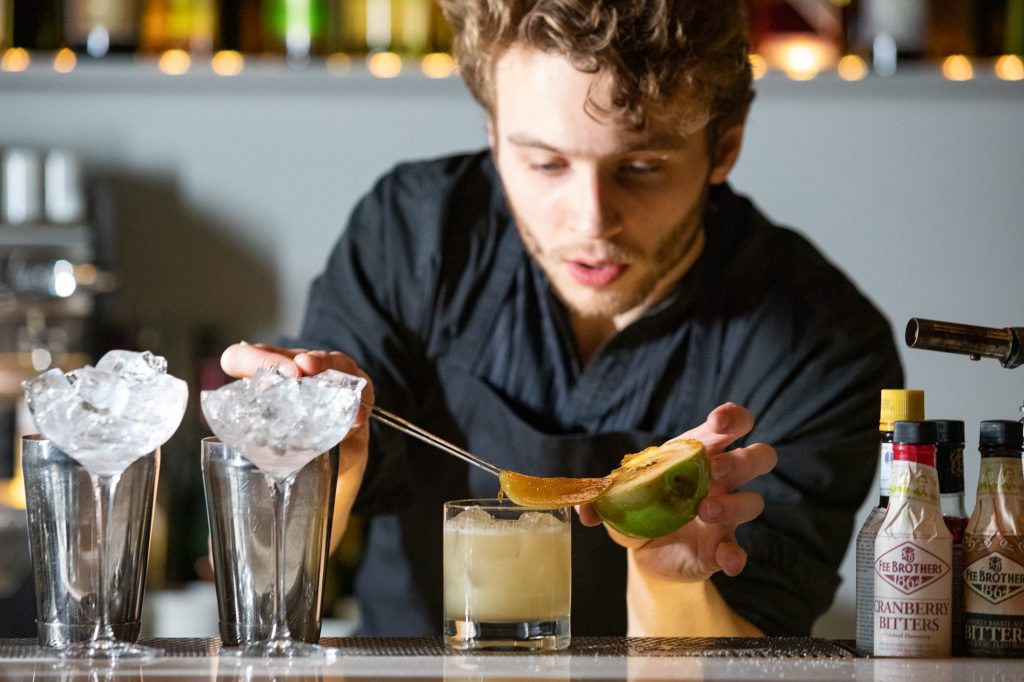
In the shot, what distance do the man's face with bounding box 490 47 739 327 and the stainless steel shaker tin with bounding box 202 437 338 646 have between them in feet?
1.95

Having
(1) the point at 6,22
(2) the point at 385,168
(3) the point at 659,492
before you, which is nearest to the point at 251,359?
(3) the point at 659,492

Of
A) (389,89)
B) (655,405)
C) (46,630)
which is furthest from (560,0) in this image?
(389,89)

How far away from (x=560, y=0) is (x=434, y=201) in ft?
1.43

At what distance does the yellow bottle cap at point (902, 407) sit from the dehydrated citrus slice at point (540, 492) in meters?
0.24

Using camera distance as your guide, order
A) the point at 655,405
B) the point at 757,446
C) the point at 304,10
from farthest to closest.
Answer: the point at 304,10 < the point at 655,405 < the point at 757,446

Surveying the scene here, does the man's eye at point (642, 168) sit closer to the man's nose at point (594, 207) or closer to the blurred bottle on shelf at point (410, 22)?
the man's nose at point (594, 207)

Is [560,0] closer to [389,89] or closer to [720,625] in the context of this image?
[720,625]

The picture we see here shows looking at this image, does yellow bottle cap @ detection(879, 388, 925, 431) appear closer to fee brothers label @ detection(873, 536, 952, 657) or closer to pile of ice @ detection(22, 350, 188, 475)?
fee brothers label @ detection(873, 536, 952, 657)

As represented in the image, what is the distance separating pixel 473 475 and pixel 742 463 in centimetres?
65

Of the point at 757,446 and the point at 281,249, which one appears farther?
the point at 281,249

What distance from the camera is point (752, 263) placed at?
1.70 m

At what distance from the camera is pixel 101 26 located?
228 centimetres

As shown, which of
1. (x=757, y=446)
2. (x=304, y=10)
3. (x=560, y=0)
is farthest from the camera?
(x=304, y=10)

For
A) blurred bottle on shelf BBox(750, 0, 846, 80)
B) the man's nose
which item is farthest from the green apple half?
blurred bottle on shelf BBox(750, 0, 846, 80)
